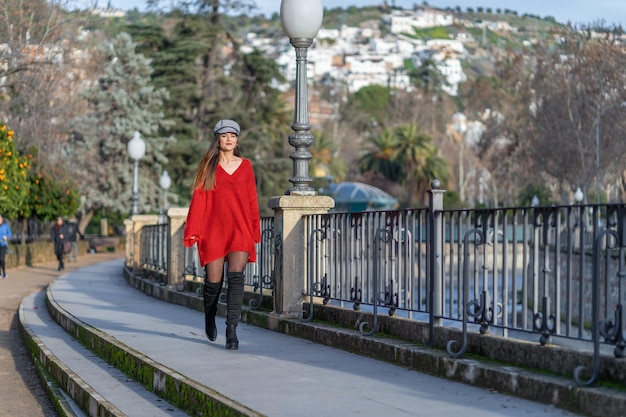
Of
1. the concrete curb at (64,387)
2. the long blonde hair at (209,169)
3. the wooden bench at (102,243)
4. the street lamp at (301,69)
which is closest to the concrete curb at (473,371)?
the street lamp at (301,69)

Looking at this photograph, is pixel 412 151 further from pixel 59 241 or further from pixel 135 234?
pixel 135 234

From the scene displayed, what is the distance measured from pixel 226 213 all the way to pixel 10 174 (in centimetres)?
2868

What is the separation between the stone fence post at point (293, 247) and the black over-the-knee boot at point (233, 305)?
1665 millimetres

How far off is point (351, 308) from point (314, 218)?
1035mm

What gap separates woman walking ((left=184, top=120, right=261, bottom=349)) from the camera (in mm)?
9797

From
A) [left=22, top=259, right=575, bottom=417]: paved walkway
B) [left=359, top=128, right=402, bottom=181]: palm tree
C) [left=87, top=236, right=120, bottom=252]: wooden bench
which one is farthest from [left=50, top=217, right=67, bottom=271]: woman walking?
[left=359, top=128, right=402, bottom=181]: palm tree

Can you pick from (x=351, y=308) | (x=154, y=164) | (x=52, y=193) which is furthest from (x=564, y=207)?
(x=154, y=164)

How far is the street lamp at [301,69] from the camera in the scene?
12.1 metres

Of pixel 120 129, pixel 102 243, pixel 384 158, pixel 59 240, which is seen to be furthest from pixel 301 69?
pixel 384 158

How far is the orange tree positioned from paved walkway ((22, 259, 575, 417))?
76.9 feet

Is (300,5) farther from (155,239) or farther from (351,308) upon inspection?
(155,239)

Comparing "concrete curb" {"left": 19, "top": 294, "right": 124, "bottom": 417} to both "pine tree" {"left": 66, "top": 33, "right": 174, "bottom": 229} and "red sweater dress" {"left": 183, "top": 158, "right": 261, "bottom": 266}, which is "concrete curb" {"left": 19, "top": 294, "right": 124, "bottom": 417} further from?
"pine tree" {"left": 66, "top": 33, "right": 174, "bottom": 229}

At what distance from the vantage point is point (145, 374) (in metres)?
8.82

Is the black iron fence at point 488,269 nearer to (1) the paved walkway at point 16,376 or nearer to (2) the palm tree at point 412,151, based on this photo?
(1) the paved walkway at point 16,376
